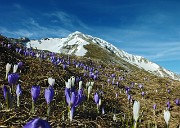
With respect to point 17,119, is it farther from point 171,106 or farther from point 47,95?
point 171,106

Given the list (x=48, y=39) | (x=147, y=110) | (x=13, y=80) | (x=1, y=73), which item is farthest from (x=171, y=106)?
(x=48, y=39)

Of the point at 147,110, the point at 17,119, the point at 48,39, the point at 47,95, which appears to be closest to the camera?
the point at 17,119

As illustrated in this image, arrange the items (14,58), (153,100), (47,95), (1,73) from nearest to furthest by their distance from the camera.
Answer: (47,95)
(1,73)
(14,58)
(153,100)

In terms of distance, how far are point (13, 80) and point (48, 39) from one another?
193536 millimetres

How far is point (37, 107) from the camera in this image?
4.86 m

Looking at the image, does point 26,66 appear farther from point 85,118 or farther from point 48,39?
point 48,39

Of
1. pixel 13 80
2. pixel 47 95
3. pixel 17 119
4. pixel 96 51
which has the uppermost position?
pixel 96 51

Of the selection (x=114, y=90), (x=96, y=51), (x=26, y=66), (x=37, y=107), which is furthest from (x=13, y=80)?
(x=96, y=51)

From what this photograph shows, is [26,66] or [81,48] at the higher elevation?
[81,48]

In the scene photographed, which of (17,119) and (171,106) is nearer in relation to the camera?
(17,119)

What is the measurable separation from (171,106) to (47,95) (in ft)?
21.2

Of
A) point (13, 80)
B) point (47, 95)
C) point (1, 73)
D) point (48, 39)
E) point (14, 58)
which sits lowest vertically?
point (47, 95)

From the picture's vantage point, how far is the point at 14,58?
909cm

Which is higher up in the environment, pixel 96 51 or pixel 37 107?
pixel 96 51
